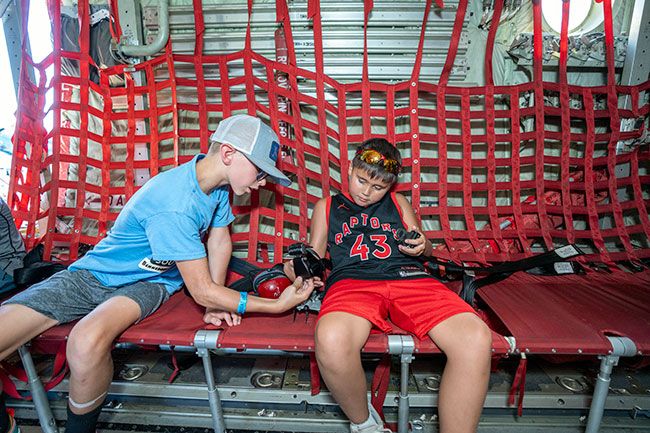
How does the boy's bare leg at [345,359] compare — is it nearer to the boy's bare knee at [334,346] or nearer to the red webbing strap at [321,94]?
the boy's bare knee at [334,346]

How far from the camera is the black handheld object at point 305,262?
172 cm

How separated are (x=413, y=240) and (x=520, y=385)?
844 millimetres

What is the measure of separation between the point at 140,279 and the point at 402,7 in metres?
2.73

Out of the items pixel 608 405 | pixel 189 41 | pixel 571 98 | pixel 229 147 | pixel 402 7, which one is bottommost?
pixel 608 405

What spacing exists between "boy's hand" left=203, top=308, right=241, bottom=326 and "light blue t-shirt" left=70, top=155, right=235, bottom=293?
342mm

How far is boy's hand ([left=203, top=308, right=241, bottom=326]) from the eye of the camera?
1.64m

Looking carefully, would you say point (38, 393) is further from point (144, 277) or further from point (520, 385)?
point (520, 385)

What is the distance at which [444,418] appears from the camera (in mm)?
1358

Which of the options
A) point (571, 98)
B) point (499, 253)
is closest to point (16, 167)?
point (499, 253)

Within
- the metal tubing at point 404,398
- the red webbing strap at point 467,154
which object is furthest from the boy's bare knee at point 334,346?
the red webbing strap at point 467,154

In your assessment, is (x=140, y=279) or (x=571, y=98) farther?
(x=571, y=98)

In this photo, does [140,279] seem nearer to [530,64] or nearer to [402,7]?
[402,7]

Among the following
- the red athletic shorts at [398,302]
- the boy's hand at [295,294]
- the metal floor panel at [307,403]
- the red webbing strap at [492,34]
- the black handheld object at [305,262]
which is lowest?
the metal floor panel at [307,403]

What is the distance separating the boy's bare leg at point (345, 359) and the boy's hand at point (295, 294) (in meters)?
0.17
